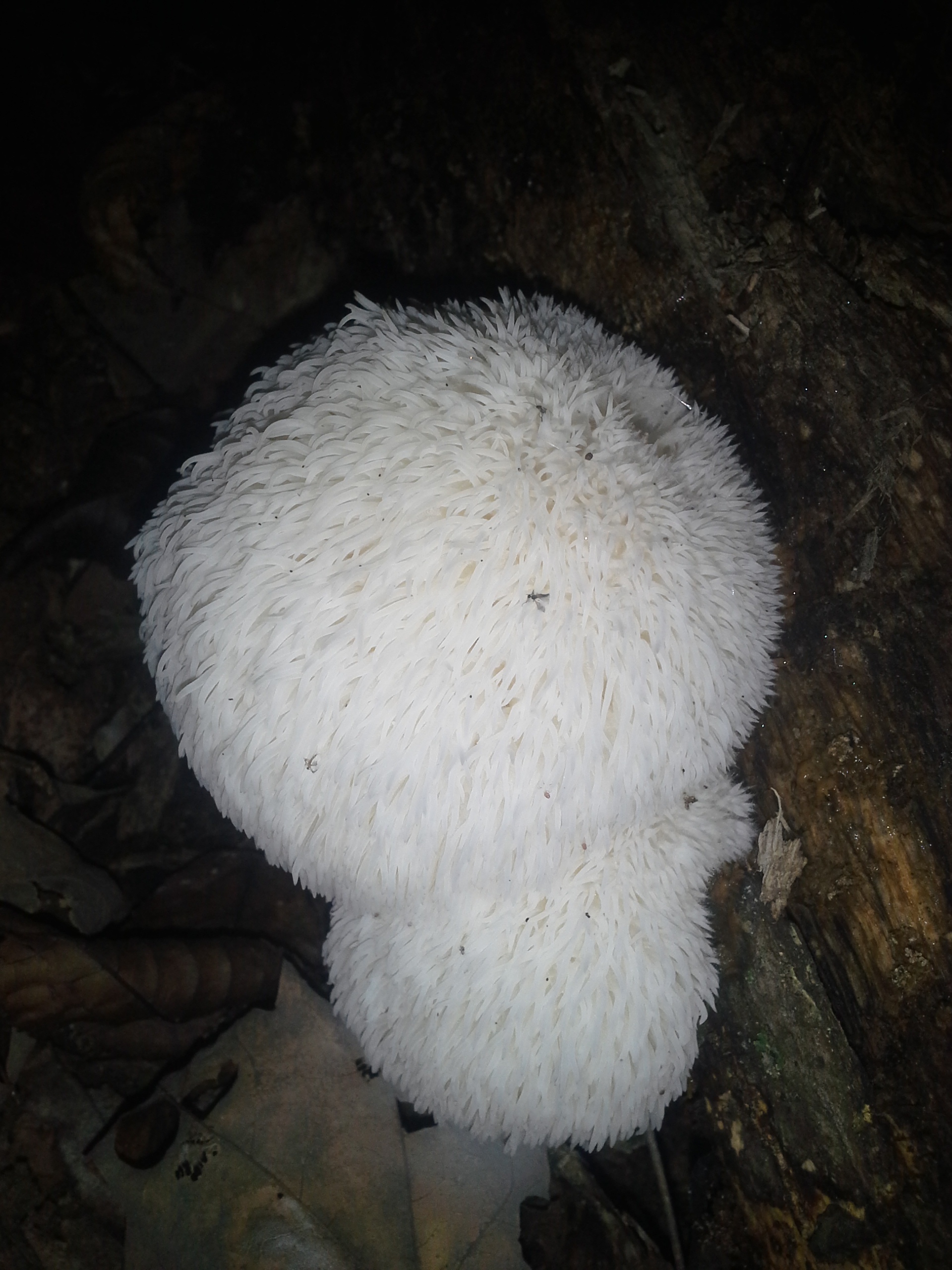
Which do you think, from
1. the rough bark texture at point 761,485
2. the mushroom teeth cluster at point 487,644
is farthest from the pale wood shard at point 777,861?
the mushroom teeth cluster at point 487,644

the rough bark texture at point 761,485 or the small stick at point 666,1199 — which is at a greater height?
the rough bark texture at point 761,485

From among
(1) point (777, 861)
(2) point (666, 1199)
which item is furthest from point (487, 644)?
(2) point (666, 1199)

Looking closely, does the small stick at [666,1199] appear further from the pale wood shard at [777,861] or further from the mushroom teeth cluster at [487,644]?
the pale wood shard at [777,861]

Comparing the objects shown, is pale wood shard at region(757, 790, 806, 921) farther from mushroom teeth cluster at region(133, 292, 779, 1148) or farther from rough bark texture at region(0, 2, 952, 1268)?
mushroom teeth cluster at region(133, 292, 779, 1148)

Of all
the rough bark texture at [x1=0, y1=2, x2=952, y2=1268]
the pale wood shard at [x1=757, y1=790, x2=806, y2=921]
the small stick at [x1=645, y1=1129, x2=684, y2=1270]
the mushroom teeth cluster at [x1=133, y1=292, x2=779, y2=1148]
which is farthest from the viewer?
the small stick at [x1=645, y1=1129, x2=684, y2=1270]

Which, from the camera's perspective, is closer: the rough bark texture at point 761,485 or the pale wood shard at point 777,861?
the rough bark texture at point 761,485

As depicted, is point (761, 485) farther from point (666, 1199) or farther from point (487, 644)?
point (666, 1199)

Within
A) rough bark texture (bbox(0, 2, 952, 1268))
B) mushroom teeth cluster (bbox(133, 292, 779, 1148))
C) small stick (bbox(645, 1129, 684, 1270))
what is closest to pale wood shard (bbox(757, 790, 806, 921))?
rough bark texture (bbox(0, 2, 952, 1268))

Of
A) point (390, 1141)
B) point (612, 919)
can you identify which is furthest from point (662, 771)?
point (390, 1141)
